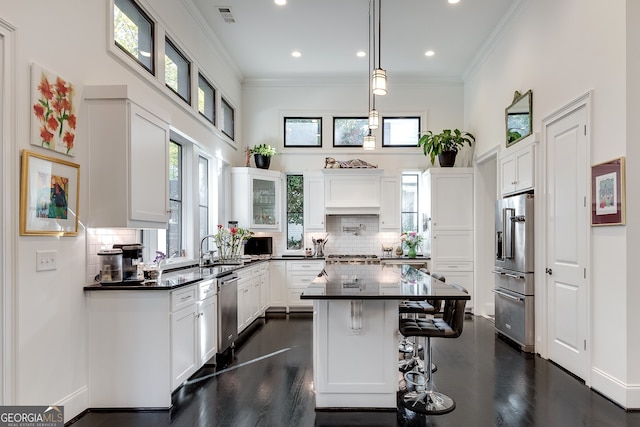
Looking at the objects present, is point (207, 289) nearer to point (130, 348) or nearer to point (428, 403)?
point (130, 348)

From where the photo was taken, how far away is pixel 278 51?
6270 millimetres

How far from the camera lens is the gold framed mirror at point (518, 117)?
4.68 meters

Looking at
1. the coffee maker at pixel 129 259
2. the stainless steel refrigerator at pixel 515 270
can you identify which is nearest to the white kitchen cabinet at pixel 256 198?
the coffee maker at pixel 129 259

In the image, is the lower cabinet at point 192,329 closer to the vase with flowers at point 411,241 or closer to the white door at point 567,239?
the white door at point 567,239

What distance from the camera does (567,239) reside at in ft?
12.7

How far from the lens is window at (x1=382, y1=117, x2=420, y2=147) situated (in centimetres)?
746

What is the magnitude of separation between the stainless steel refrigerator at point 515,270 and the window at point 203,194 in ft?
13.2

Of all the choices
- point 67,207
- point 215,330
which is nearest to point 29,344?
point 67,207

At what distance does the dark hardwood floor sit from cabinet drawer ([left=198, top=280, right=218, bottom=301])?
74cm

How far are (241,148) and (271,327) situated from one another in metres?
3.38

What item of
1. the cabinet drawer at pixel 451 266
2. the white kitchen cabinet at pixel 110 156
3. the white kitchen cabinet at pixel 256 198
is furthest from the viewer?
the white kitchen cabinet at pixel 256 198

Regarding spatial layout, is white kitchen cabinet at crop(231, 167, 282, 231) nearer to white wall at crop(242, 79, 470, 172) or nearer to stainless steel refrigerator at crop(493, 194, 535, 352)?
white wall at crop(242, 79, 470, 172)

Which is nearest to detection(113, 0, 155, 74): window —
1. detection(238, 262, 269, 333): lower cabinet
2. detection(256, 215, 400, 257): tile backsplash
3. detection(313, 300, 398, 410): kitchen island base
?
detection(238, 262, 269, 333): lower cabinet

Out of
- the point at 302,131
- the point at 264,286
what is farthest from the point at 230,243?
the point at 302,131
